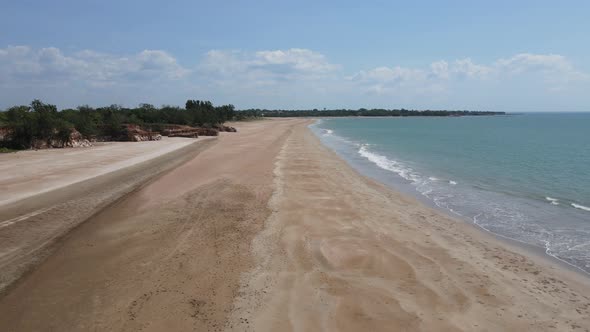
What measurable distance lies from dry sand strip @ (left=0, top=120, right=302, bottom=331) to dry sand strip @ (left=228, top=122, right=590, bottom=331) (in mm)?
570

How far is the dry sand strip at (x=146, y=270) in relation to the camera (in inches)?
225

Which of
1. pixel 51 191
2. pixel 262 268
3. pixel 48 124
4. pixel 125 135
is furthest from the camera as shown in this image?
pixel 125 135

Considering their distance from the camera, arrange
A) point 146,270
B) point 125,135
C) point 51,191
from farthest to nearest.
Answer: point 125,135, point 51,191, point 146,270

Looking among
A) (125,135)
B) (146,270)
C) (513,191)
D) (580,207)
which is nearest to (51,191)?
(146,270)

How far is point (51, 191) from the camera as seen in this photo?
1441 cm

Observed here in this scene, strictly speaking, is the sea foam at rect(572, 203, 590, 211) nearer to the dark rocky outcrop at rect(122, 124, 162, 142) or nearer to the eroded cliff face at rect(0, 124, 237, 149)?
the eroded cliff face at rect(0, 124, 237, 149)

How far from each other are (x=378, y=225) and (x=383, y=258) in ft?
8.25

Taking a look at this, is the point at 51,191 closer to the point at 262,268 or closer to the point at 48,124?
the point at 262,268

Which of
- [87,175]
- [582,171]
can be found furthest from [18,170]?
[582,171]

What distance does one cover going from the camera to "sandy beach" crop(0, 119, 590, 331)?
5816 mm

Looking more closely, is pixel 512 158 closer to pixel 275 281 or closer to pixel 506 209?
pixel 506 209

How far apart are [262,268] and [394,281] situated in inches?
96.7

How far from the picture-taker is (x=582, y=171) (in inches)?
899

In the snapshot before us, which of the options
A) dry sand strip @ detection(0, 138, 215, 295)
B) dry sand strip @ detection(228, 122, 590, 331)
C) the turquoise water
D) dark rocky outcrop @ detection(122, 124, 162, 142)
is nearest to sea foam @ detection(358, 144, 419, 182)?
the turquoise water
